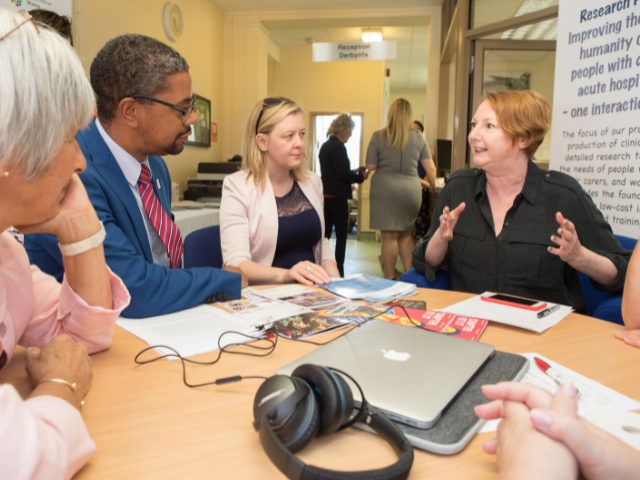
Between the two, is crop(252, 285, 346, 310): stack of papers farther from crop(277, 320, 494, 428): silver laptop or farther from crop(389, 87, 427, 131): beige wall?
crop(389, 87, 427, 131): beige wall

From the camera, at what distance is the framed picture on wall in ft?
17.9

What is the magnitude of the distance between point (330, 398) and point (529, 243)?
4.41ft

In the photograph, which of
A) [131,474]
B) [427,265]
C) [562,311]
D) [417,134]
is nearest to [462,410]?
[131,474]

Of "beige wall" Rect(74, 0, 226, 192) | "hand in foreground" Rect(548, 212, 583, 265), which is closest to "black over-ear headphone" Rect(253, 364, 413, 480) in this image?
"hand in foreground" Rect(548, 212, 583, 265)

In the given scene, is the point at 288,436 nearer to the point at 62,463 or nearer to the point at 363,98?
the point at 62,463

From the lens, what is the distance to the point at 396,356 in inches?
30.4

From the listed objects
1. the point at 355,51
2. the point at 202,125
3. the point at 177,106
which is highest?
the point at 355,51

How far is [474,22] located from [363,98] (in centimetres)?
415

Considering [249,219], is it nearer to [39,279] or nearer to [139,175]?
[139,175]

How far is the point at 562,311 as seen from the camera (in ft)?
3.90

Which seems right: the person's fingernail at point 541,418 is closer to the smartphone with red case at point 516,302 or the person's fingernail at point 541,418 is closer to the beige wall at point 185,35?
the smartphone with red case at point 516,302

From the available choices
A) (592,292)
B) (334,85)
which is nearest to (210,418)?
(592,292)

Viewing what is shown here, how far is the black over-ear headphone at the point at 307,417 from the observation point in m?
0.50

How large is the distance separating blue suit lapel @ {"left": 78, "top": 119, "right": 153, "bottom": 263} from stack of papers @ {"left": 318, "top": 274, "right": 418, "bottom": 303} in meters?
0.62
